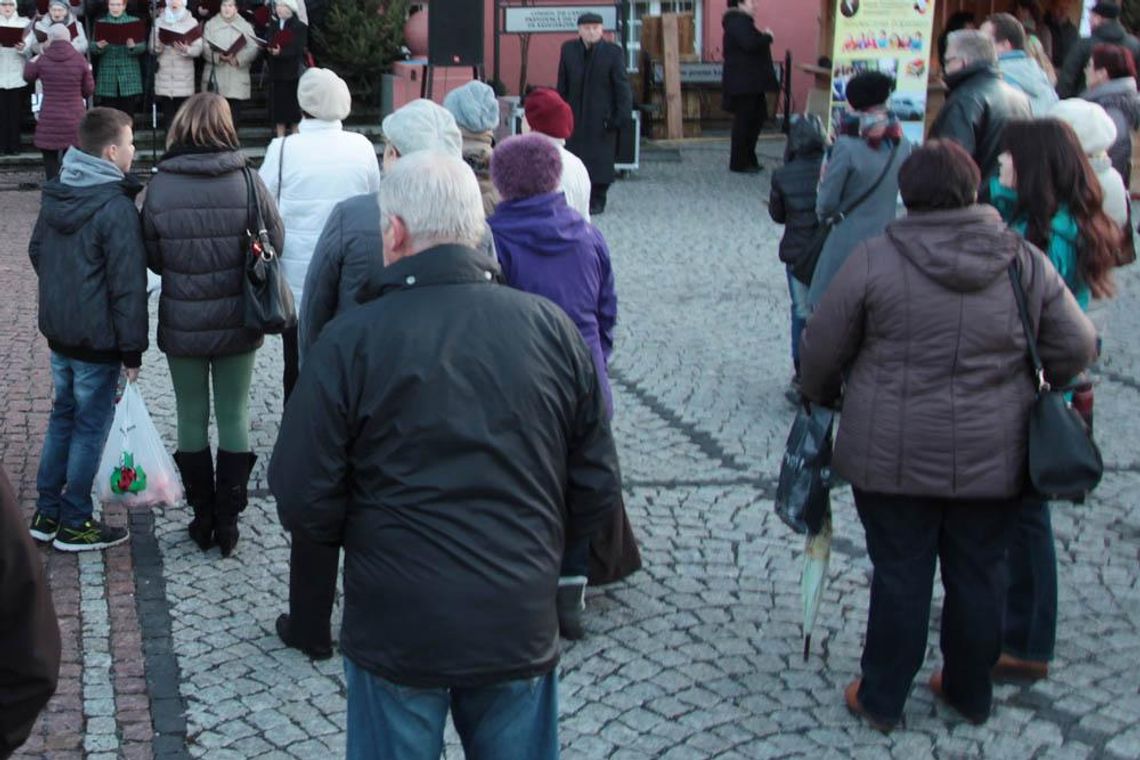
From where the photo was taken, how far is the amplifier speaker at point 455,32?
15797 millimetres

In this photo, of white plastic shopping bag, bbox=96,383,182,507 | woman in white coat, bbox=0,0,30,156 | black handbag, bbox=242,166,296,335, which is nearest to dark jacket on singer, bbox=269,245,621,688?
black handbag, bbox=242,166,296,335

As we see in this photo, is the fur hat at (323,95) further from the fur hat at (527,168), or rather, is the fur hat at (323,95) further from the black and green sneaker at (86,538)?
the black and green sneaker at (86,538)

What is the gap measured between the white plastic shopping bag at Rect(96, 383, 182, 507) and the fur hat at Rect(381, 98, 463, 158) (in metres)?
1.43

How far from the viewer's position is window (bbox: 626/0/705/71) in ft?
66.8

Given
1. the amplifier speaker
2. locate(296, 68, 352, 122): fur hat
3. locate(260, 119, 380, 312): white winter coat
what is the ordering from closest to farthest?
1. locate(296, 68, 352, 122): fur hat
2. locate(260, 119, 380, 312): white winter coat
3. the amplifier speaker

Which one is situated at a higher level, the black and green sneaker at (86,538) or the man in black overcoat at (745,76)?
the man in black overcoat at (745,76)

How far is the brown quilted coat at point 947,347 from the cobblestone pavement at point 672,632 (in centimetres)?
82

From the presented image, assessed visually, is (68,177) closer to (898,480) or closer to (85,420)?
(85,420)

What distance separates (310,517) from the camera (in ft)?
10.8


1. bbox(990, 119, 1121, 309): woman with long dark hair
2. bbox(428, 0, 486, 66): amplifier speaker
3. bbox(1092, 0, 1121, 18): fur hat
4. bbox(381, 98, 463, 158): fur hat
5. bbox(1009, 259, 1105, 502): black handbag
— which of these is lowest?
bbox(1009, 259, 1105, 502): black handbag

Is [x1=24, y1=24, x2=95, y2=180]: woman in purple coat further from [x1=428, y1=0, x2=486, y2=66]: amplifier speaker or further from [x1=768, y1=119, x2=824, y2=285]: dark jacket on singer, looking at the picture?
[x1=768, y1=119, x2=824, y2=285]: dark jacket on singer

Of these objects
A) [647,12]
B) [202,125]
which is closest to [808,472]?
[202,125]

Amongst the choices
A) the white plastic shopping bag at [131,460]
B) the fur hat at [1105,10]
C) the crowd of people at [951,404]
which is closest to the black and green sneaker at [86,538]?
the white plastic shopping bag at [131,460]

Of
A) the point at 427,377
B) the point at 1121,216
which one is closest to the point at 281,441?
the point at 427,377
